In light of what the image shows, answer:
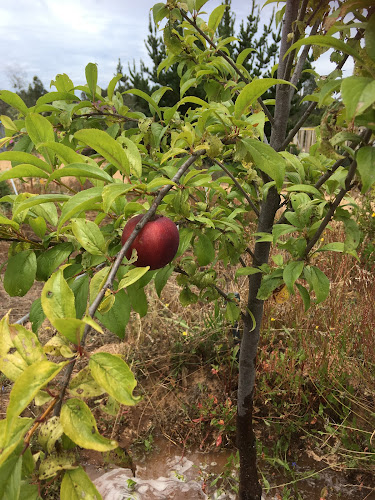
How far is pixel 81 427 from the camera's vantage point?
34cm

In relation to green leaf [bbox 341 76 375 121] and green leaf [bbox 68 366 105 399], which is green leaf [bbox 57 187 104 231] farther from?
green leaf [bbox 341 76 375 121]

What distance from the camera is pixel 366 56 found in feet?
1.35

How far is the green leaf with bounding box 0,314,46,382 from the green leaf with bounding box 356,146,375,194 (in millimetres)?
396

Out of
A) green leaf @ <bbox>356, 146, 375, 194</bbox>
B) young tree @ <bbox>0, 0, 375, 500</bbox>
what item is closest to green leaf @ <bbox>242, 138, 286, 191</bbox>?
young tree @ <bbox>0, 0, 375, 500</bbox>

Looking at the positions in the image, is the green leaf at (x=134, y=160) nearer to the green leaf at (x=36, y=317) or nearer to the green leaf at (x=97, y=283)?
the green leaf at (x=97, y=283)

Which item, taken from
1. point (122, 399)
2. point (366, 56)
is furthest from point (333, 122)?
point (122, 399)

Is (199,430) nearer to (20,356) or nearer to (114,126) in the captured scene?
(114,126)

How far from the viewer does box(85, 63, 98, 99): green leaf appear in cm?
91

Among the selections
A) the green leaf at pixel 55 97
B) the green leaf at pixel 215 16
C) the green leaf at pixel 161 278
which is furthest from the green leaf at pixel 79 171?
the green leaf at pixel 215 16

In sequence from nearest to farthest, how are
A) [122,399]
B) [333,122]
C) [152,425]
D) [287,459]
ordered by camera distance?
[122,399], [333,122], [287,459], [152,425]

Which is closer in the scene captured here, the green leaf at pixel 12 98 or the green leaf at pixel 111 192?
the green leaf at pixel 111 192

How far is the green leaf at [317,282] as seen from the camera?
0.75 meters

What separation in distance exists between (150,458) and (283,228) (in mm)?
1364

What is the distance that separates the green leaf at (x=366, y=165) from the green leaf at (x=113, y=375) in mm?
329
